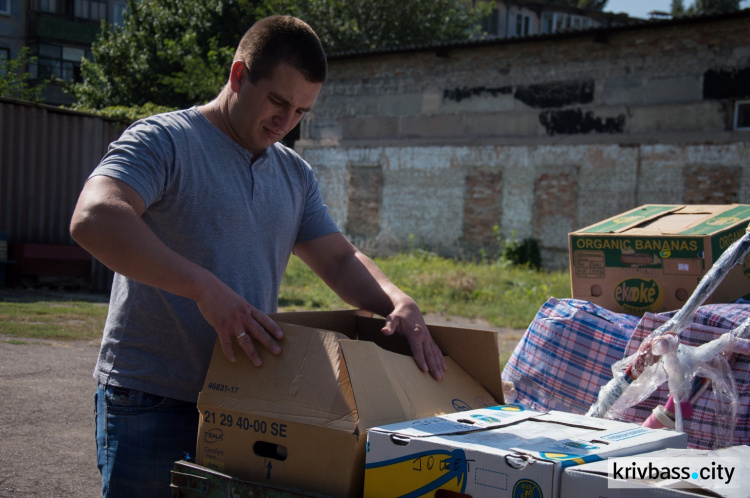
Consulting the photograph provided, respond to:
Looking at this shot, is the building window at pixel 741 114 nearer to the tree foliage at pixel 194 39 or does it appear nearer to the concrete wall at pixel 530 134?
the concrete wall at pixel 530 134

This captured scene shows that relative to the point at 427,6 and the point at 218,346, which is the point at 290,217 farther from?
the point at 427,6

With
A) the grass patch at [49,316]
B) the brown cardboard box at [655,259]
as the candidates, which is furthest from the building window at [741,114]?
the brown cardboard box at [655,259]

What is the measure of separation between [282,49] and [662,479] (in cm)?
141

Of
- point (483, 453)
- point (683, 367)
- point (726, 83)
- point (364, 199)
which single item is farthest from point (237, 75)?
point (364, 199)

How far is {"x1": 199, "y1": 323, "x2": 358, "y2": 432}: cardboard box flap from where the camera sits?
5.64 feet

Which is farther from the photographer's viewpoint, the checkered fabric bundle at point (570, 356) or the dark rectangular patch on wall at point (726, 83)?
the dark rectangular patch on wall at point (726, 83)

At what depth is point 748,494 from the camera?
4.54 feet

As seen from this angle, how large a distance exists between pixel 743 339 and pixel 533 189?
1321 cm

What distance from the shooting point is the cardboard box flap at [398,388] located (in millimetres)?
1749

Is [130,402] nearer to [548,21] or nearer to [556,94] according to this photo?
[556,94]

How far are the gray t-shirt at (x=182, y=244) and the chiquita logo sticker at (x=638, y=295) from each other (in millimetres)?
1701

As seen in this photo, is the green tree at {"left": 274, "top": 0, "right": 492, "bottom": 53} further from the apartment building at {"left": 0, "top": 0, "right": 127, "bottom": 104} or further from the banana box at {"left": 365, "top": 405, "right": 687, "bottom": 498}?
the banana box at {"left": 365, "top": 405, "right": 687, "bottom": 498}

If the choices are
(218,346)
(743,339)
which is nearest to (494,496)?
(218,346)

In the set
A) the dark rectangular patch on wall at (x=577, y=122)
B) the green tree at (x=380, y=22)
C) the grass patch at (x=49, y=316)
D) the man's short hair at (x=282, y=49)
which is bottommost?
the grass patch at (x=49, y=316)
